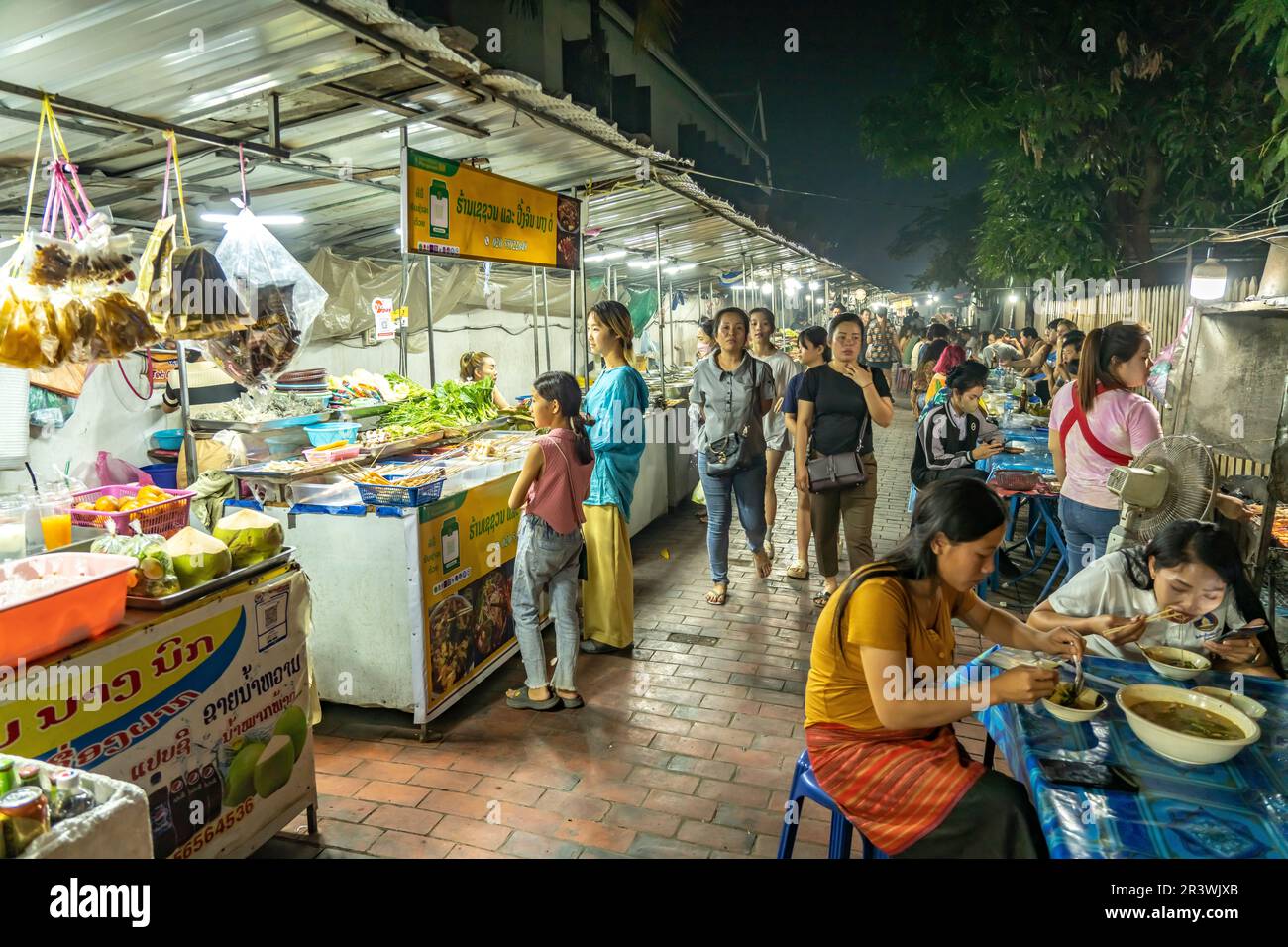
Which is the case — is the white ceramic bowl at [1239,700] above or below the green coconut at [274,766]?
above

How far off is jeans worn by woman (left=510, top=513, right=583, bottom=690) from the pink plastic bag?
14.5ft

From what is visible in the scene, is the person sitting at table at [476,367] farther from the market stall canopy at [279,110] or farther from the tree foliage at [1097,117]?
the tree foliage at [1097,117]

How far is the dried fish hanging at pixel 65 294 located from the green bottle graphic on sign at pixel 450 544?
1.75m

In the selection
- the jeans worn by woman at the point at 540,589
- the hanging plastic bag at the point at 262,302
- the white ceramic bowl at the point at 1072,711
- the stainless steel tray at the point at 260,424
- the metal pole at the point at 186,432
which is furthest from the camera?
the stainless steel tray at the point at 260,424

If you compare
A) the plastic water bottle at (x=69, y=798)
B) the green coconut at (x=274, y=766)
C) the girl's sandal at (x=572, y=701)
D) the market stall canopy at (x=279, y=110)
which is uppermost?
the market stall canopy at (x=279, y=110)

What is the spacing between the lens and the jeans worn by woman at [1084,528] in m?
4.59

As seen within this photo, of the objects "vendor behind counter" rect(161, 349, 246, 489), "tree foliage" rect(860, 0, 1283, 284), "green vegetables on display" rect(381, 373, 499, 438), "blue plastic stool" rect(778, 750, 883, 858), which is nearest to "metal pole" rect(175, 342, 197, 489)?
"green vegetables on display" rect(381, 373, 499, 438)

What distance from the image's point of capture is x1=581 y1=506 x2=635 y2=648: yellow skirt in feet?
17.1

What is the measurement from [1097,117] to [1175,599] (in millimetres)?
12667

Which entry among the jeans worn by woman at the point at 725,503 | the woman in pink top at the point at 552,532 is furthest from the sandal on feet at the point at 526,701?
the jeans worn by woman at the point at 725,503

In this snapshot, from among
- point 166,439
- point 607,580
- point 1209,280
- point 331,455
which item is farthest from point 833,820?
point 1209,280

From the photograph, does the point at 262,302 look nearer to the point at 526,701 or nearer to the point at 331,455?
the point at 331,455

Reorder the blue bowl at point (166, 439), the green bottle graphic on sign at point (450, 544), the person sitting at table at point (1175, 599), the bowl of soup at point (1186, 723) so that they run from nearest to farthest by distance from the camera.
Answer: the bowl of soup at point (1186, 723), the person sitting at table at point (1175, 599), the green bottle graphic on sign at point (450, 544), the blue bowl at point (166, 439)

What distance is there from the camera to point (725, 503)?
6.31 metres
